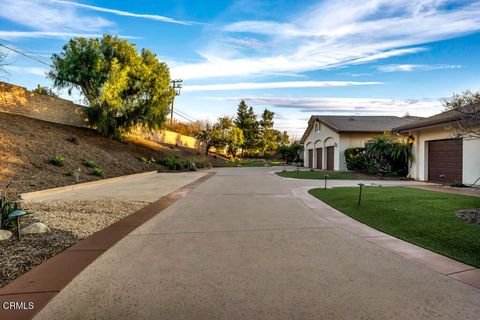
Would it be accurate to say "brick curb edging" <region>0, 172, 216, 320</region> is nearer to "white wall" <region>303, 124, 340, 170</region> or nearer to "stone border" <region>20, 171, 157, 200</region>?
"stone border" <region>20, 171, 157, 200</region>

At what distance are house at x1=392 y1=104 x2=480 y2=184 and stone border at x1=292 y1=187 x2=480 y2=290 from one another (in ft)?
23.0

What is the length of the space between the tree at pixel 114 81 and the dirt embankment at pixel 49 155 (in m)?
2.01

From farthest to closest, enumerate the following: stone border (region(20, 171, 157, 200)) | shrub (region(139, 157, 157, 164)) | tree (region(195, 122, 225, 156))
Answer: tree (region(195, 122, 225, 156)) < shrub (region(139, 157, 157, 164)) < stone border (region(20, 171, 157, 200))

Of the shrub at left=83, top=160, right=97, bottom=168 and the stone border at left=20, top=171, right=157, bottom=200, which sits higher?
the shrub at left=83, top=160, right=97, bottom=168

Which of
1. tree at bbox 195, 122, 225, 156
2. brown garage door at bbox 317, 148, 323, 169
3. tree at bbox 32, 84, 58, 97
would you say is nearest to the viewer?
tree at bbox 32, 84, 58, 97

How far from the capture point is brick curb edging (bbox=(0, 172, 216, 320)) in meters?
2.98

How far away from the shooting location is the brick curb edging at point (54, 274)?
117 inches

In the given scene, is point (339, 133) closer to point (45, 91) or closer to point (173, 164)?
point (173, 164)

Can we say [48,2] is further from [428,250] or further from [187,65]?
[428,250]

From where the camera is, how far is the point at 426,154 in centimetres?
1577

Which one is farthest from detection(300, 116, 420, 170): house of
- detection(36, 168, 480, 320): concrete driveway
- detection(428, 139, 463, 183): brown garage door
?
detection(36, 168, 480, 320): concrete driveway

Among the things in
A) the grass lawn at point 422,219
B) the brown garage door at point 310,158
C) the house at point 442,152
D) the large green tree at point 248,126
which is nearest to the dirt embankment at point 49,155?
the grass lawn at point 422,219

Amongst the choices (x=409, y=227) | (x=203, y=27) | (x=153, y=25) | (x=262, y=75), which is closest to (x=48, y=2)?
(x=153, y=25)

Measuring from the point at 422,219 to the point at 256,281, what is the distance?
4.67 meters
